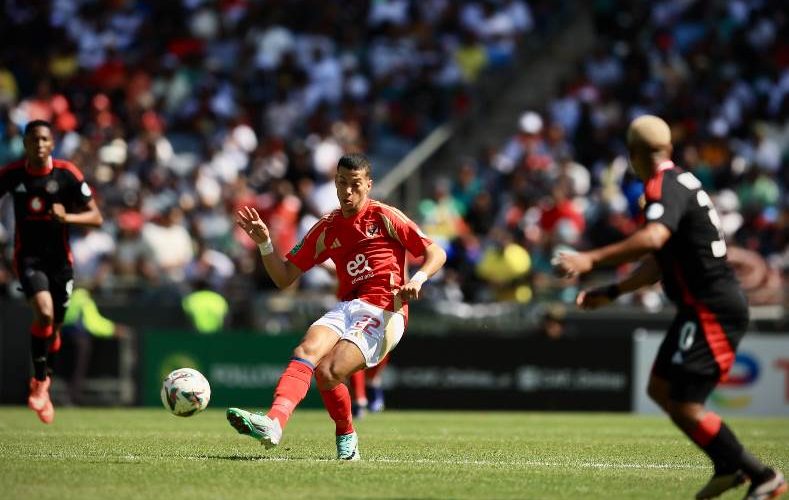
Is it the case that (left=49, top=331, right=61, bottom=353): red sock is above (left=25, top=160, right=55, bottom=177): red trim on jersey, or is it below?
below

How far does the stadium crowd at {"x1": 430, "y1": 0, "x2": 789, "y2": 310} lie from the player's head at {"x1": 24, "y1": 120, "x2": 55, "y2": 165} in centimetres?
990

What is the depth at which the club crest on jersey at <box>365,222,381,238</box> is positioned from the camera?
10.7 meters

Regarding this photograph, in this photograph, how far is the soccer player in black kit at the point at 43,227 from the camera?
1321 centimetres

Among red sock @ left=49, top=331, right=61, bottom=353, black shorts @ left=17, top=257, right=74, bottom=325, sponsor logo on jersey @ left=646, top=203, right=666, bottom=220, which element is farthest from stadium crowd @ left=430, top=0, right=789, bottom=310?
sponsor logo on jersey @ left=646, top=203, right=666, bottom=220

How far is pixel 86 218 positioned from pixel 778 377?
11743mm

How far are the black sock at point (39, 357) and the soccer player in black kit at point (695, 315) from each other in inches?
266

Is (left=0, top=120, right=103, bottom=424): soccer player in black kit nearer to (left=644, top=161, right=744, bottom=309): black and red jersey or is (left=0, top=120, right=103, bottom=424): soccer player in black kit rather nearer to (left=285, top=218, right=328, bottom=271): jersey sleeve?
(left=285, top=218, right=328, bottom=271): jersey sleeve

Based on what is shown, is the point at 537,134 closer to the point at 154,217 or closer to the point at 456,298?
the point at 456,298

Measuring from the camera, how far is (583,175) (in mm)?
24016

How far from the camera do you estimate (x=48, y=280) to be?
531 inches

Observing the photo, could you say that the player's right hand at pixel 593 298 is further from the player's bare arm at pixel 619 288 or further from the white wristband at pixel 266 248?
the white wristband at pixel 266 248

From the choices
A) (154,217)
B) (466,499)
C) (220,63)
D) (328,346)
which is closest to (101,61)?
(220,63)

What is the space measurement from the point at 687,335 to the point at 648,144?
1154mm

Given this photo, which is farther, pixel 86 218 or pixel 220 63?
pixel 220 63
